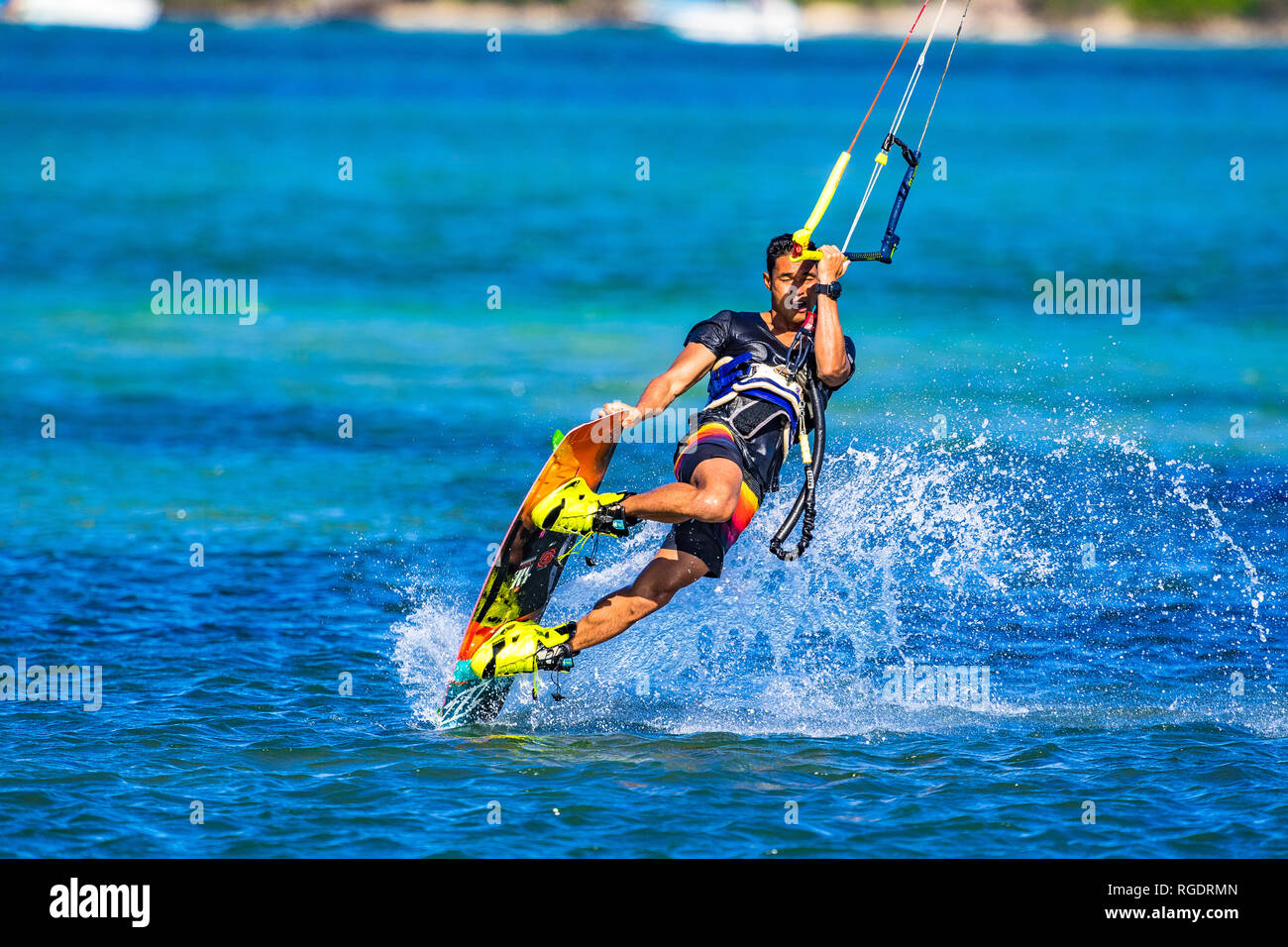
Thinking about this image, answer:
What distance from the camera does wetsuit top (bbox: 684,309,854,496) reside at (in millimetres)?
9719

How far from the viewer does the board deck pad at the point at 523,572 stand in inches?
382

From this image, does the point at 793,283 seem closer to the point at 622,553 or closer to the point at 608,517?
the point at 608,517

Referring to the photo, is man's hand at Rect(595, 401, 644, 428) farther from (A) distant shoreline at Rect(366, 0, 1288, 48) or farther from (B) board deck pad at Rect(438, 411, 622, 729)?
(A) distant shoreline at Rect(366, 0, 1288, 48)

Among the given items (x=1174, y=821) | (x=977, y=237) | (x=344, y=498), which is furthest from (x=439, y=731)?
Result: (x=977, y=237)

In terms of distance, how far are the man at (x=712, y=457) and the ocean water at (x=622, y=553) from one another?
0.67 m

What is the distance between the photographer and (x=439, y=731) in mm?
9648

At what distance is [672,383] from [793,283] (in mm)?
991

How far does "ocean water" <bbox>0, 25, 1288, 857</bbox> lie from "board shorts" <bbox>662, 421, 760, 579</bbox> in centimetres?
108

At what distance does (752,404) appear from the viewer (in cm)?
977

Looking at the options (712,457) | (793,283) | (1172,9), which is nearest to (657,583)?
(712,457)

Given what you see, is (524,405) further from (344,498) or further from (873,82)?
(873,82)

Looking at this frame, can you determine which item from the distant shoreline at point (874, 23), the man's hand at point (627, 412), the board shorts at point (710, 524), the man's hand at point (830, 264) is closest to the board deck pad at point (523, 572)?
the man's hand at point (627, 412)

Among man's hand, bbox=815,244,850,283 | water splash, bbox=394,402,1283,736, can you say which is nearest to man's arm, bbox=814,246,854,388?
man's hand, bbox=815,244,850,283
